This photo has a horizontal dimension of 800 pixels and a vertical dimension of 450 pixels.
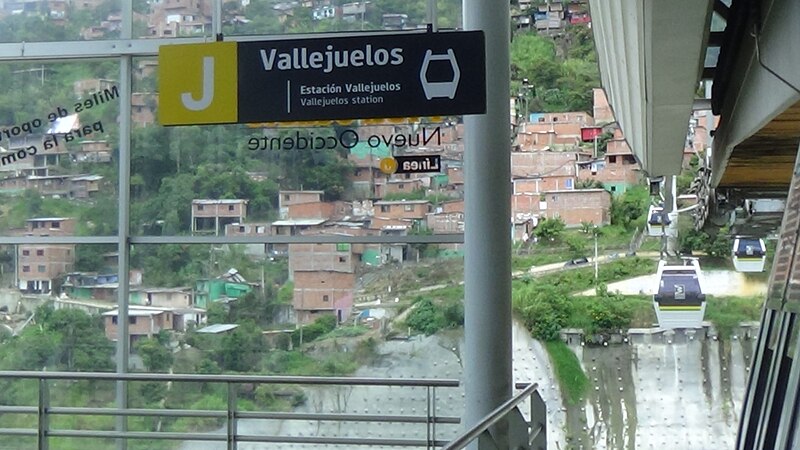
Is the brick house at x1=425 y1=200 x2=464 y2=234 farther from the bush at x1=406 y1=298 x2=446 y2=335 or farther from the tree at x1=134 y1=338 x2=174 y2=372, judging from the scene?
the tree at x1=134 y1=338 x2=174 y2=372

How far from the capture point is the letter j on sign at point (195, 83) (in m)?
5.50

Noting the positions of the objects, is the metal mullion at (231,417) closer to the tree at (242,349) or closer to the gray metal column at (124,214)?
the tree at (242,349)

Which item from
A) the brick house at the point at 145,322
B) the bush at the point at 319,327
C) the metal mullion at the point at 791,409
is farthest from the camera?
the brick house at the point at 145,322

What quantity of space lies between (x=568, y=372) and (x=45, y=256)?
4.12 meters

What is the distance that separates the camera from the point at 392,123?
7750mm

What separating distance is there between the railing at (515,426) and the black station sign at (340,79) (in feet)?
4.70

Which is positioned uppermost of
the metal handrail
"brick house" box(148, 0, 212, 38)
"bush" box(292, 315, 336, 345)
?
"brick house" box(148, 0, 212, 38)

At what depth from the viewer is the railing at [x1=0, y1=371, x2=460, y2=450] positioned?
6922mm

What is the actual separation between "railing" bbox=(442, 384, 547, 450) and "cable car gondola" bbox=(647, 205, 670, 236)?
106 inches

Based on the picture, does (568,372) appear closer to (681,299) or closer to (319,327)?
(681,299)

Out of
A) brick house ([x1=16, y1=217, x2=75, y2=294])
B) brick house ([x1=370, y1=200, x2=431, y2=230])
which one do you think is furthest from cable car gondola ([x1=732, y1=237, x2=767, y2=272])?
brick house ([x1=16, y1=217, x2=75, y2=294])

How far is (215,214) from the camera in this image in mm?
7879

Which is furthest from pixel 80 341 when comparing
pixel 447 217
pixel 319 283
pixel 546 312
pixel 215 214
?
pixel 546 312

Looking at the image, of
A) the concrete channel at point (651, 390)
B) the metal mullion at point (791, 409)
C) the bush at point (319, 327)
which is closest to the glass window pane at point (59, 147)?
the bush at point (319, 327)
